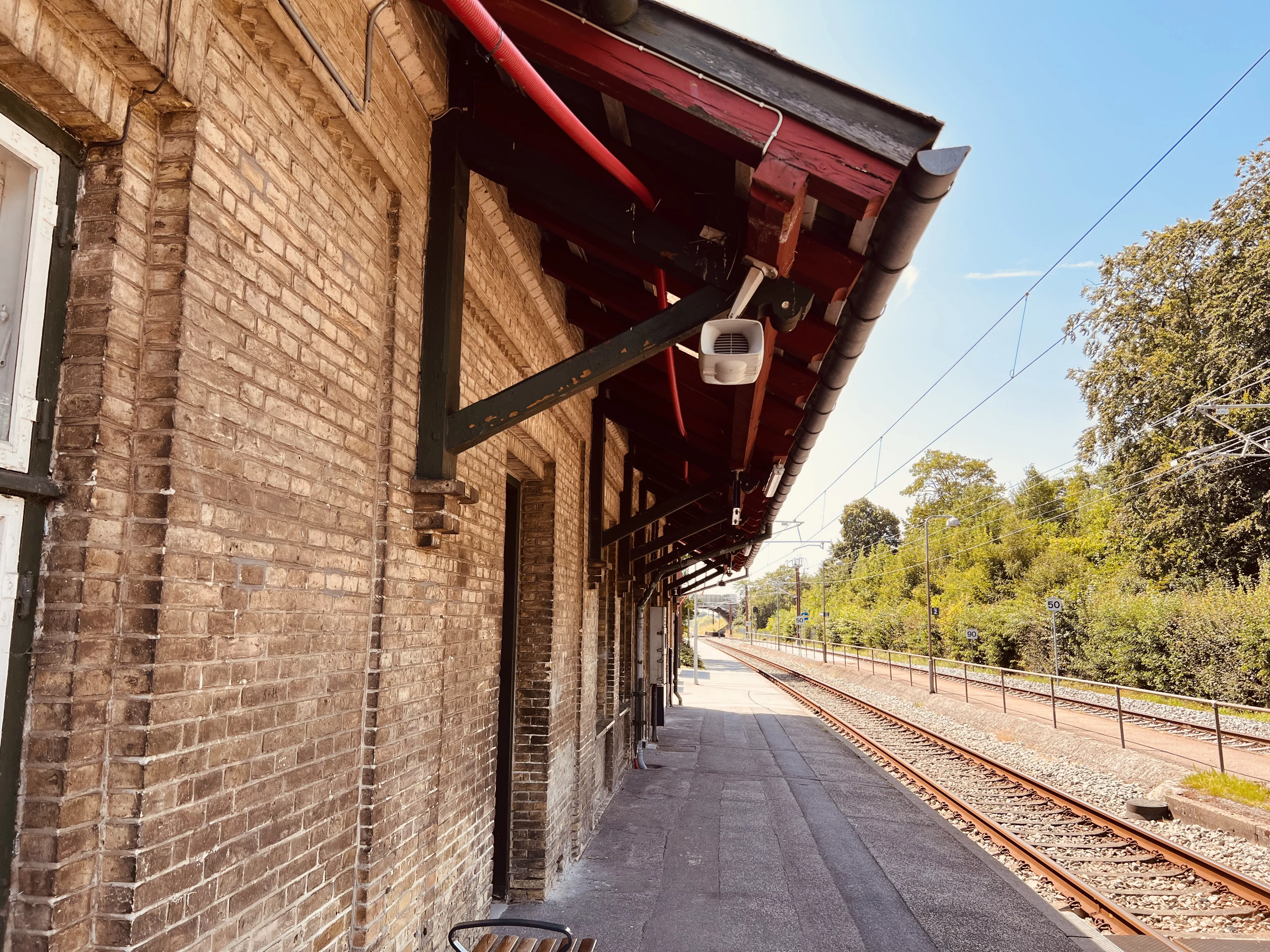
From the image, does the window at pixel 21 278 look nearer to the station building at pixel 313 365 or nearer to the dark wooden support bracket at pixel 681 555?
the station building at pixel 313 365

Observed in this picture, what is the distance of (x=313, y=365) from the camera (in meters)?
2.49

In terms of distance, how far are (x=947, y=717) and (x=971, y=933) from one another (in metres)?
15.7

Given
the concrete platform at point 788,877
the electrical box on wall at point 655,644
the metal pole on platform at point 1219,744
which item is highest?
the electrical box on wall at point 655,644

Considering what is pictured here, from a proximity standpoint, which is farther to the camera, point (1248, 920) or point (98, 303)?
point (1248, 920)

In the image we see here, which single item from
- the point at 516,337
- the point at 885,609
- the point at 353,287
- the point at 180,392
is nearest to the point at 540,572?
the point at 516,337

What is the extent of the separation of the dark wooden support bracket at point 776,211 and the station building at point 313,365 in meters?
0.01

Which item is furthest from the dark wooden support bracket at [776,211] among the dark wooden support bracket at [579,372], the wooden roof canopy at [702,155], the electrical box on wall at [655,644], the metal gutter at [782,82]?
the electrical box on wall at [655,644]

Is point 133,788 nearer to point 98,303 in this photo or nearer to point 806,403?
point 98,303

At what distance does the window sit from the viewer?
5.16ft

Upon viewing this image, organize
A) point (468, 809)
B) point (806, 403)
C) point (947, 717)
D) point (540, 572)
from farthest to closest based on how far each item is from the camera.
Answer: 1. point (947, 717)
2. point (540, 572)
3. point (806, 403)
4. point (468, 809)

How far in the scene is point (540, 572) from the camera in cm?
613

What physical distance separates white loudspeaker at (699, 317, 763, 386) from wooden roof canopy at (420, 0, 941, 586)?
12 cm

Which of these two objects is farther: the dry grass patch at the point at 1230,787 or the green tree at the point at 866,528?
the green tree at the point at 866,528

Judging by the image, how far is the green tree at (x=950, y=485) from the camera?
55.1 metres
